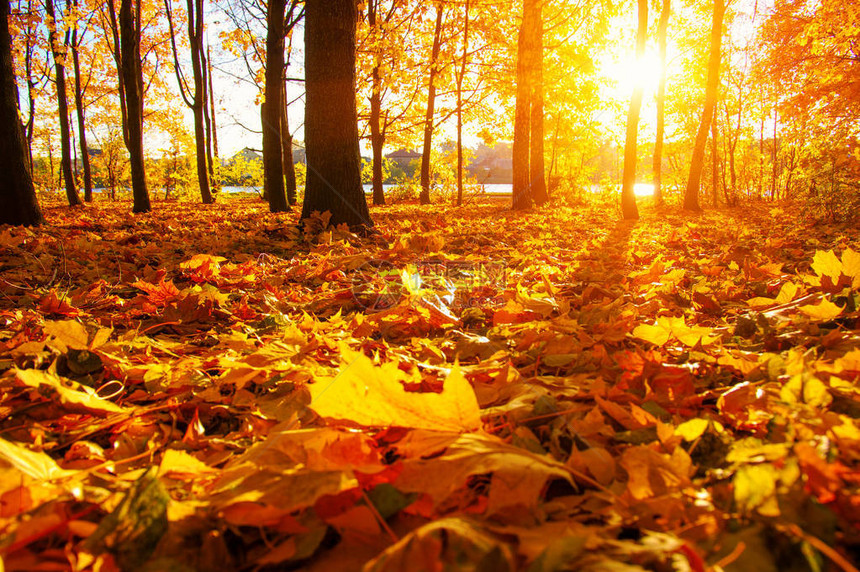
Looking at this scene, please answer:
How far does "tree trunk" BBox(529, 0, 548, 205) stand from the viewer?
36.1ft

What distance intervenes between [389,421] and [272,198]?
9.42 metres

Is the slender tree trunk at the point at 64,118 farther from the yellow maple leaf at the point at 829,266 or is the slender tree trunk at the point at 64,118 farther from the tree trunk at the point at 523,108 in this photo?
the yellow maple leaf at the point at 829,266

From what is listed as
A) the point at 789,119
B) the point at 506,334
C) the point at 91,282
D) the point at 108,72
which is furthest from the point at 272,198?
the point at 108,72

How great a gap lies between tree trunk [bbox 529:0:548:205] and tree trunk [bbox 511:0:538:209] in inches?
5.3

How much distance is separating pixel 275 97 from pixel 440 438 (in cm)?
946

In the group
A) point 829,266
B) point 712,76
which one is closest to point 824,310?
point 829,266

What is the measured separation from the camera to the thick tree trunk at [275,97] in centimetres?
824

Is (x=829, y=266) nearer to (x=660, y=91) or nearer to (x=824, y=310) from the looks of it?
(x=824, y=310)

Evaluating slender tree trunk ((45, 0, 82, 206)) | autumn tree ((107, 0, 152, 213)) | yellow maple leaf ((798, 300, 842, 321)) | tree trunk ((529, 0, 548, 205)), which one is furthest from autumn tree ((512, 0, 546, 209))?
slender tree trunk ((45, 0, 82, 206))

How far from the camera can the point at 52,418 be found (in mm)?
998

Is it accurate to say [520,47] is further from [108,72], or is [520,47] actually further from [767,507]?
[108,72]

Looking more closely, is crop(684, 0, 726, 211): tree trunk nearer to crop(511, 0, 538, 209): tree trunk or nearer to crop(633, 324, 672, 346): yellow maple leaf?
crop(511, 0, 538, 209): tree trunk

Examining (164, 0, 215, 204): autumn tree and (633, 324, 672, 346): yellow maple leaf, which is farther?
(164, 0, 215, 204): autumn tree

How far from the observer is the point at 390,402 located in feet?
2.22
